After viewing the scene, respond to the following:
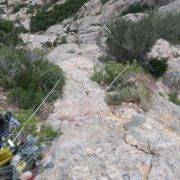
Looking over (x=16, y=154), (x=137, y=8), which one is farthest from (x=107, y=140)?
(x=137, y=8)

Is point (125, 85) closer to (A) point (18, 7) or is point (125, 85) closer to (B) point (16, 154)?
(B) point (16, 154)

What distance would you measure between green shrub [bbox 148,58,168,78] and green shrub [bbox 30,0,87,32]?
14878 millimetres

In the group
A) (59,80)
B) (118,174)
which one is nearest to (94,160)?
(118,174)

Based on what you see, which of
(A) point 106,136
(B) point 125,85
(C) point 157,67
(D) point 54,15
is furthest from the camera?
(D) point 54,15

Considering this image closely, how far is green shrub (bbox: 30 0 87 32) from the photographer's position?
29.3 m

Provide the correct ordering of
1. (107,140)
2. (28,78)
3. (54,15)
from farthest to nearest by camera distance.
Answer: (54,15) → (28,78) → (107,140)

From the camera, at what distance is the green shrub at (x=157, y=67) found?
47.8 feet

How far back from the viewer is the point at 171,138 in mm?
9594

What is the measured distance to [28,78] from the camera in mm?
10727

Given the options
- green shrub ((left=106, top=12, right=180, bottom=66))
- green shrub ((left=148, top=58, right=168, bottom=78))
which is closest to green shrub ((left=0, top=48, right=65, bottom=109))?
green shrub ((left=106, top=12, right=180, bottom=66))

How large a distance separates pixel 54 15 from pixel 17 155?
77.5ft

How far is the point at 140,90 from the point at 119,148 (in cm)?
250

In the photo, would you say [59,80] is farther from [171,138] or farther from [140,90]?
[171,138]

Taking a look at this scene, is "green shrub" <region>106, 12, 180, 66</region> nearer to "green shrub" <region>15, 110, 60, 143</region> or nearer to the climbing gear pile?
"green shrub" <region>15, 110, 60, 143</region>
